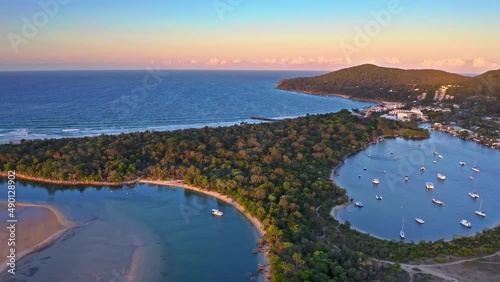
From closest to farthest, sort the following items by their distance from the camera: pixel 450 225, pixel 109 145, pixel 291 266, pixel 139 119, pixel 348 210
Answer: pixel 291 266 < pixel 450 225 < pixel 348 210 < pixel 109 145 < pixel 139 119

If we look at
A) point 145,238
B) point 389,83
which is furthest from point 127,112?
point 389,83

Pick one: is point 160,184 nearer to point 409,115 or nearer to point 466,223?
point 466,223

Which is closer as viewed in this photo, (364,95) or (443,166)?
(443,166)

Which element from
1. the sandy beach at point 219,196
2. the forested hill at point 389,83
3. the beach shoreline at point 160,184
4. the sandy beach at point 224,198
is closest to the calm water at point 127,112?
the forested hill at point 389,83

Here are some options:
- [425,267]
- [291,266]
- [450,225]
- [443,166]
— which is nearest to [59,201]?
[291,266]

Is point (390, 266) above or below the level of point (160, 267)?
above

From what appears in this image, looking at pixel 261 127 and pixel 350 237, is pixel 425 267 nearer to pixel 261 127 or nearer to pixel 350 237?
pixel 350 237

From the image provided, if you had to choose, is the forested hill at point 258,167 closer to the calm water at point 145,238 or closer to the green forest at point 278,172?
the green forest at point 278,172
